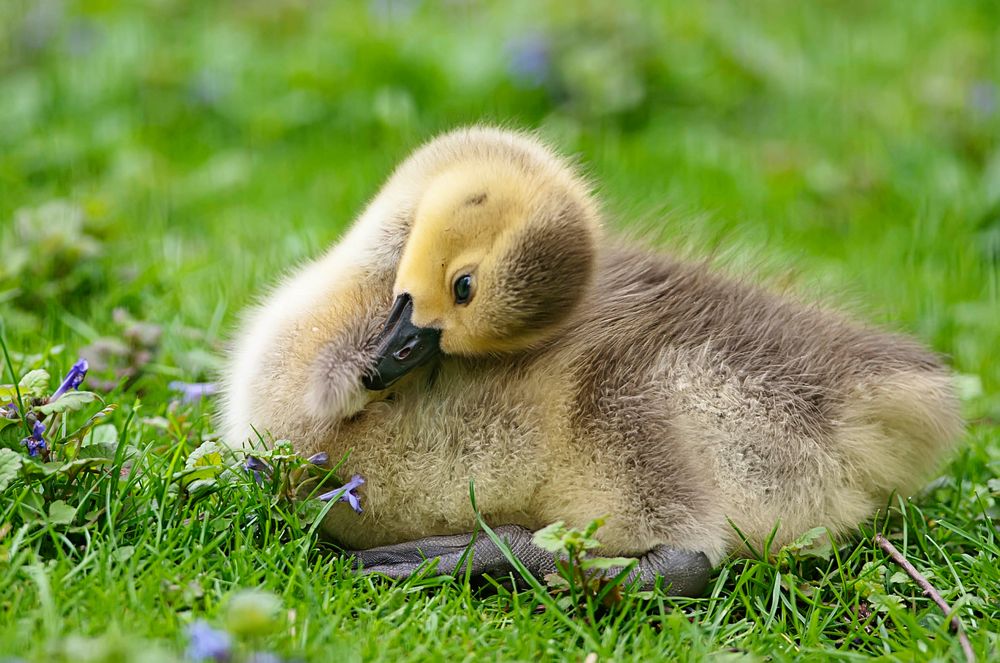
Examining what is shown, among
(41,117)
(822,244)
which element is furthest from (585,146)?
(41,117)

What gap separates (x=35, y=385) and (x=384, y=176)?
3.87ft

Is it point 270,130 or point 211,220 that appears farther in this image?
point 270,130

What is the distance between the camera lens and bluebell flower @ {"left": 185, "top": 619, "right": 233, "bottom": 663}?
2164mm

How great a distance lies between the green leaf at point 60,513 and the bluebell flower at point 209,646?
1.70 feet

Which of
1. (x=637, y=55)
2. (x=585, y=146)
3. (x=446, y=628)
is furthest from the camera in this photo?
(x=637, y=55)

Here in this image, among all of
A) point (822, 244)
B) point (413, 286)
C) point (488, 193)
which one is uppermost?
point (488, 193)

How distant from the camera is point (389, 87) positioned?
6.24m

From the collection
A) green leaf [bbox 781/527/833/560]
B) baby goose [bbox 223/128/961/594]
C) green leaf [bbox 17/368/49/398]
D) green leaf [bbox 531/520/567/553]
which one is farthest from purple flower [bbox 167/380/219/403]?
green leaf [bbox 781/527/833/560]

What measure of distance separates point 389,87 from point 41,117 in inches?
66.9

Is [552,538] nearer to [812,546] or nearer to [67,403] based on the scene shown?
[812,546]

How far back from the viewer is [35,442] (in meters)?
2.74

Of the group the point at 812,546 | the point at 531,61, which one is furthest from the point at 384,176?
the point at 531,61

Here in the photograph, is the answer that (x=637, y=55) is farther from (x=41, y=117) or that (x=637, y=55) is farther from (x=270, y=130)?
(x=41, y=117)

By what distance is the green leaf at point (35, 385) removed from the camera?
2.79 meters
